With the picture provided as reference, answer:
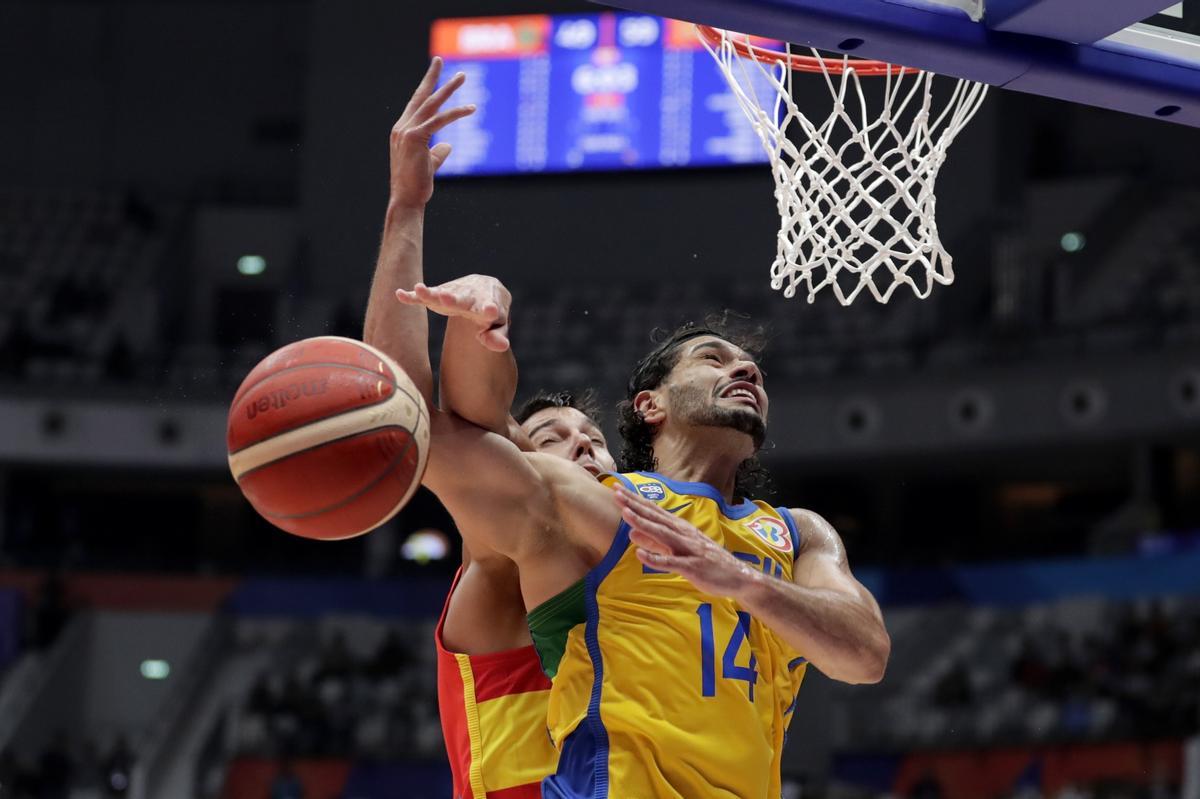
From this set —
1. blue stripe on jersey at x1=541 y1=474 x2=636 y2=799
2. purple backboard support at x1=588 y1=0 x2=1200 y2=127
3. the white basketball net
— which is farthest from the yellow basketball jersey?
the white basketball net

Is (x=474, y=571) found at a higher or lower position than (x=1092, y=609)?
higher

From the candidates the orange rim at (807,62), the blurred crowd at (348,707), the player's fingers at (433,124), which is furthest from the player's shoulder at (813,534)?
the blurred crowd at (348,707)

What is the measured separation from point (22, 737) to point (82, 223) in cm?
688

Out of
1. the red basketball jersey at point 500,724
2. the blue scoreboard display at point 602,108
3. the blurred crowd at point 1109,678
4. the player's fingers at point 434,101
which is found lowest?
the blurred crowd at point 1109,678

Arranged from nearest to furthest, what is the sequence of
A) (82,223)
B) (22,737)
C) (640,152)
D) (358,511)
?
(358,511) < (22,737) < (640,152) < (82,223)

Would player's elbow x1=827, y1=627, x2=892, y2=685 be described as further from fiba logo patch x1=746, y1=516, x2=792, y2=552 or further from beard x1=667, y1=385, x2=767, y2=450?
beard x1=667, y1=385, x2=767, y2=450

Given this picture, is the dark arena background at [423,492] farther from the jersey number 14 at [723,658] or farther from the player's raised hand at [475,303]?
the player's raised hand at [475,303]

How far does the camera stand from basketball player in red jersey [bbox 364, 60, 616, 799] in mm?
2930

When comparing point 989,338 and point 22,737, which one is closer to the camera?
point 22,737

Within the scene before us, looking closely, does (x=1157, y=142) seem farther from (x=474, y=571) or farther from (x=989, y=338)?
(x=474, y=571)

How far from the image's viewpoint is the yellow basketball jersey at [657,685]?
2.88m

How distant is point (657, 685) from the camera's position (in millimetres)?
2930

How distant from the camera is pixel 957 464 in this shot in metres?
17.3

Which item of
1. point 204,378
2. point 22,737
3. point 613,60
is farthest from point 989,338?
point 22,737
